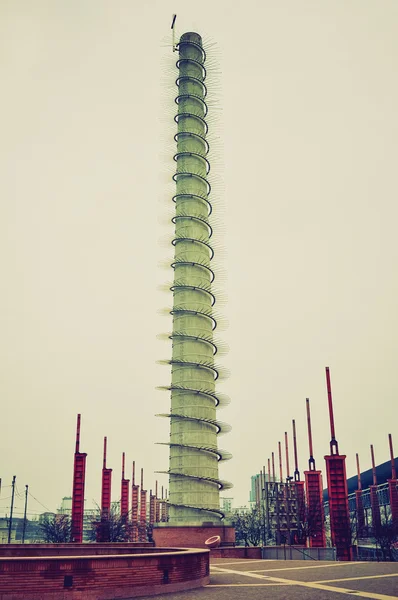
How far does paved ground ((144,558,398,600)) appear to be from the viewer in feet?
48.3

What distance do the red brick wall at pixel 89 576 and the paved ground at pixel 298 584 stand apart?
0.72 metres

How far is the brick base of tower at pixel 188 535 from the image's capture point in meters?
38.8

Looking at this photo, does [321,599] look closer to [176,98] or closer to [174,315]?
[174,315]

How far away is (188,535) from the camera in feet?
128

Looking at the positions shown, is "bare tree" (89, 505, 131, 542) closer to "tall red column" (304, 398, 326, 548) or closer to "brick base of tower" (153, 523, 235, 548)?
"brick base of tower" (153, 523, 235, 548)

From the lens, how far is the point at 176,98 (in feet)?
173

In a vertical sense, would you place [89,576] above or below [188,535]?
above

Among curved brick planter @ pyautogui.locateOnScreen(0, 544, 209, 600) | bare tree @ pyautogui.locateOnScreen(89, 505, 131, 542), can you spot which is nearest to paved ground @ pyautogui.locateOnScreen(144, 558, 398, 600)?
curved brick planter @ pyautogui.locateOnScreen(0, 544, 209, 600)

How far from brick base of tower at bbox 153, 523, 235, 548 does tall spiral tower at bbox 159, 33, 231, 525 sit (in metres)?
0.77

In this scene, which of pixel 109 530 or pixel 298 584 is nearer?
pixel 298 584

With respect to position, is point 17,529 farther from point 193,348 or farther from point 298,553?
point 298,553

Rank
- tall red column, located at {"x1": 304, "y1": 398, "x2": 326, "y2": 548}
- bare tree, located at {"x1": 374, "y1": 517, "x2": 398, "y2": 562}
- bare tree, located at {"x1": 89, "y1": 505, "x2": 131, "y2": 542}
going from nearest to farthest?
tall red column, located at {"x1": 304, "y1": 398, "x2": 326, "y2": 548} → bare tree, located at {"x1": 374, "y1": 517, "x2": 398, "y2": 562} → bare tree, located at {"x1": 89, "y1": 505, "x2": 131, "y2": 542}

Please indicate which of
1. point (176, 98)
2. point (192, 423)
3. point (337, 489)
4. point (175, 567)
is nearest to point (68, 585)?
point (175, 567)

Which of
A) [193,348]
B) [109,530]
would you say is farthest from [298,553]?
[109,530]
